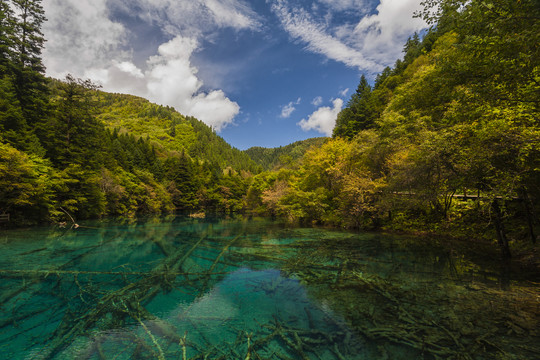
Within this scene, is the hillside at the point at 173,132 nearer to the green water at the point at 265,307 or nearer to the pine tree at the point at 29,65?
the pine tree at the point at 29,65

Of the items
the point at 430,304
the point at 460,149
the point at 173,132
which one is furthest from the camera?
the point at 173,132

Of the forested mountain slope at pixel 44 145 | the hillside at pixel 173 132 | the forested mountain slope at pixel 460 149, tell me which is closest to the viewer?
the forested mountain slope at pixel 460 149

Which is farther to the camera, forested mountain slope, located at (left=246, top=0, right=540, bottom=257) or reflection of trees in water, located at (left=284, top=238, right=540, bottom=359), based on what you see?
forested mountain slope, located at (left=246, top=0, right=540, bottom=257)

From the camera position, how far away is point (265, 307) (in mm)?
6230

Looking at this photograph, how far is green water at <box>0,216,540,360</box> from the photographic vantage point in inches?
167

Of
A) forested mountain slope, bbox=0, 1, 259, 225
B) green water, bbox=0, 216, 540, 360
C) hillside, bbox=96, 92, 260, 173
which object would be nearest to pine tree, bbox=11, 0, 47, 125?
forested mountain slope, bbox=0, 1, 259, 225

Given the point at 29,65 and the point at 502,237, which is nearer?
the point at 502,237

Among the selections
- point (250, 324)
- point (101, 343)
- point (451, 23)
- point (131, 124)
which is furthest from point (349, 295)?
point (131, 124)

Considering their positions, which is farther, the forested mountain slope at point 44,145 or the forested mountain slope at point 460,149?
the forested mountain slope at point 44,145

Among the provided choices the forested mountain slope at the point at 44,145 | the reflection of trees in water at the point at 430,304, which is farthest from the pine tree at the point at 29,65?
the reflection of trees in water at the point at 430,304

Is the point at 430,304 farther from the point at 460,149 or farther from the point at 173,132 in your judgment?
the point at 173,132

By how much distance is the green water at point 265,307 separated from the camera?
4.23 m

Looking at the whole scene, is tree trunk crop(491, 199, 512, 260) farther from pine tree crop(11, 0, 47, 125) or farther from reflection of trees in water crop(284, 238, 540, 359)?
pine tree crop(11, 0, 47, 125)

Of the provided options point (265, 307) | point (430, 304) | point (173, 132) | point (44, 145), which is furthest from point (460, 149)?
point (173, 132)
